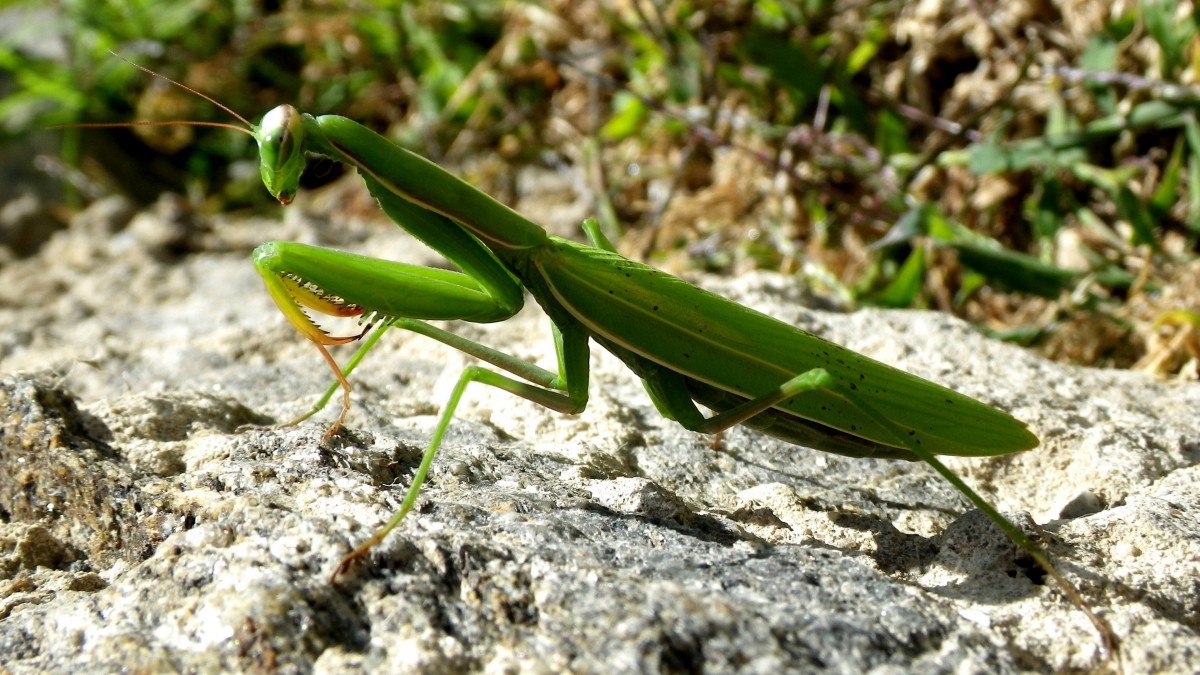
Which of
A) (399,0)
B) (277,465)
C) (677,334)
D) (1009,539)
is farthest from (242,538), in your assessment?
(399,0)

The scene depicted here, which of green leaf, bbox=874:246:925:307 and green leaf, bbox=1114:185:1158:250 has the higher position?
green leaf, bbox=1114:185:1158:250

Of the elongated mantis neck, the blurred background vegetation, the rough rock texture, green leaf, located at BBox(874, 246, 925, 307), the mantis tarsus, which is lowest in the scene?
the rough rock texture

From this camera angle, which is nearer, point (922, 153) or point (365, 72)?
point (922, 153)

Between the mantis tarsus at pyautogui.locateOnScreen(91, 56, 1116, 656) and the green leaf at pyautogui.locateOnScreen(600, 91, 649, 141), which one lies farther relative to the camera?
the green leaf at pyautogui.locateOnScreen(600, 91, 649, 141)

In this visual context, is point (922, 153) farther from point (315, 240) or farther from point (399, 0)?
point (399, 0)

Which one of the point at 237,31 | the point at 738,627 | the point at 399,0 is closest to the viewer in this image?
the point at 738,627

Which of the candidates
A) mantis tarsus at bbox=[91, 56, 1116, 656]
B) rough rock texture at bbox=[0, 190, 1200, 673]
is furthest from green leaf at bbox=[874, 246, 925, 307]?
mantis tarsus at bbox=[91, 56, 1116, 656]

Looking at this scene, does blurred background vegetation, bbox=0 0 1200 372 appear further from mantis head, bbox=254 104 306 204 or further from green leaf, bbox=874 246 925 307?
mantis head, bbox=254 104 306 204
